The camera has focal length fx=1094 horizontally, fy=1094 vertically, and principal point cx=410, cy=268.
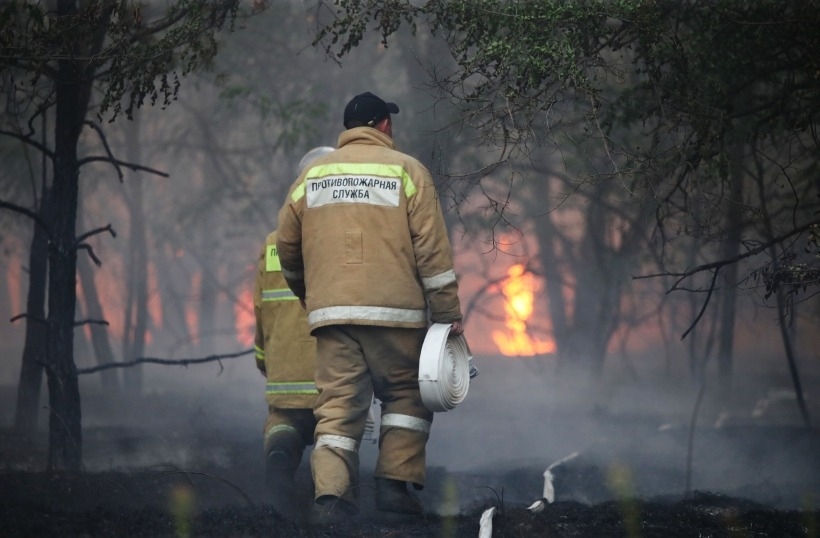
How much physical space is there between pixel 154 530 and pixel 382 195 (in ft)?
5.94

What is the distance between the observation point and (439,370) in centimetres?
505

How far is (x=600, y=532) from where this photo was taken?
476 cm

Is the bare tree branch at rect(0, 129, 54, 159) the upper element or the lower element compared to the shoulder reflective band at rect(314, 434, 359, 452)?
upper

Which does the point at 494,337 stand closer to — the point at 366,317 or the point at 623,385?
the point at 623,385

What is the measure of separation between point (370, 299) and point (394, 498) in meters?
0.96

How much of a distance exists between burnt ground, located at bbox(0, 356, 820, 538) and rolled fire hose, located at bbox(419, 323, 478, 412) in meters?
0.55

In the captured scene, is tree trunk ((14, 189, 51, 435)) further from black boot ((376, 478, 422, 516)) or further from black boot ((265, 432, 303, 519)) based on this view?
black boot ((376, 478, 422, 516))

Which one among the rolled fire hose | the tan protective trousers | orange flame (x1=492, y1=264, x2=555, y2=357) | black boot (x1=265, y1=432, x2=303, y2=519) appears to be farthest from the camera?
orange flame (x1=492, y1=264, x2=555, y2=357)

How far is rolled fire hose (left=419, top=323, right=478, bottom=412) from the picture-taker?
507 cm

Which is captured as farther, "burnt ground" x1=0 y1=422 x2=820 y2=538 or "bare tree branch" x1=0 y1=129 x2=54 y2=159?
"bare tree branch" x1=0 y1=129 x2=54 y2=159

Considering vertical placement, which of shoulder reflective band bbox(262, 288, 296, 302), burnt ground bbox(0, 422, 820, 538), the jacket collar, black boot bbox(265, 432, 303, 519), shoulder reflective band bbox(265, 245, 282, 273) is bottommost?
burnt ground bbox(0, 422, 820, 538)

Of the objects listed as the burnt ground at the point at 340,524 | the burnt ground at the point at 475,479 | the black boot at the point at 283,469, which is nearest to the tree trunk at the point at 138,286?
the burnt ground at the point at 475,479

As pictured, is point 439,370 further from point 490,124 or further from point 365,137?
point 490,124

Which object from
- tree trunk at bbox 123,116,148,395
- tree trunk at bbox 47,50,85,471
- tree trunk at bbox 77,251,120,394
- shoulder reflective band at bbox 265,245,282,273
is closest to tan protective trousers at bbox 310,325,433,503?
shoulder reflective band at bbox 265,245,282,273
